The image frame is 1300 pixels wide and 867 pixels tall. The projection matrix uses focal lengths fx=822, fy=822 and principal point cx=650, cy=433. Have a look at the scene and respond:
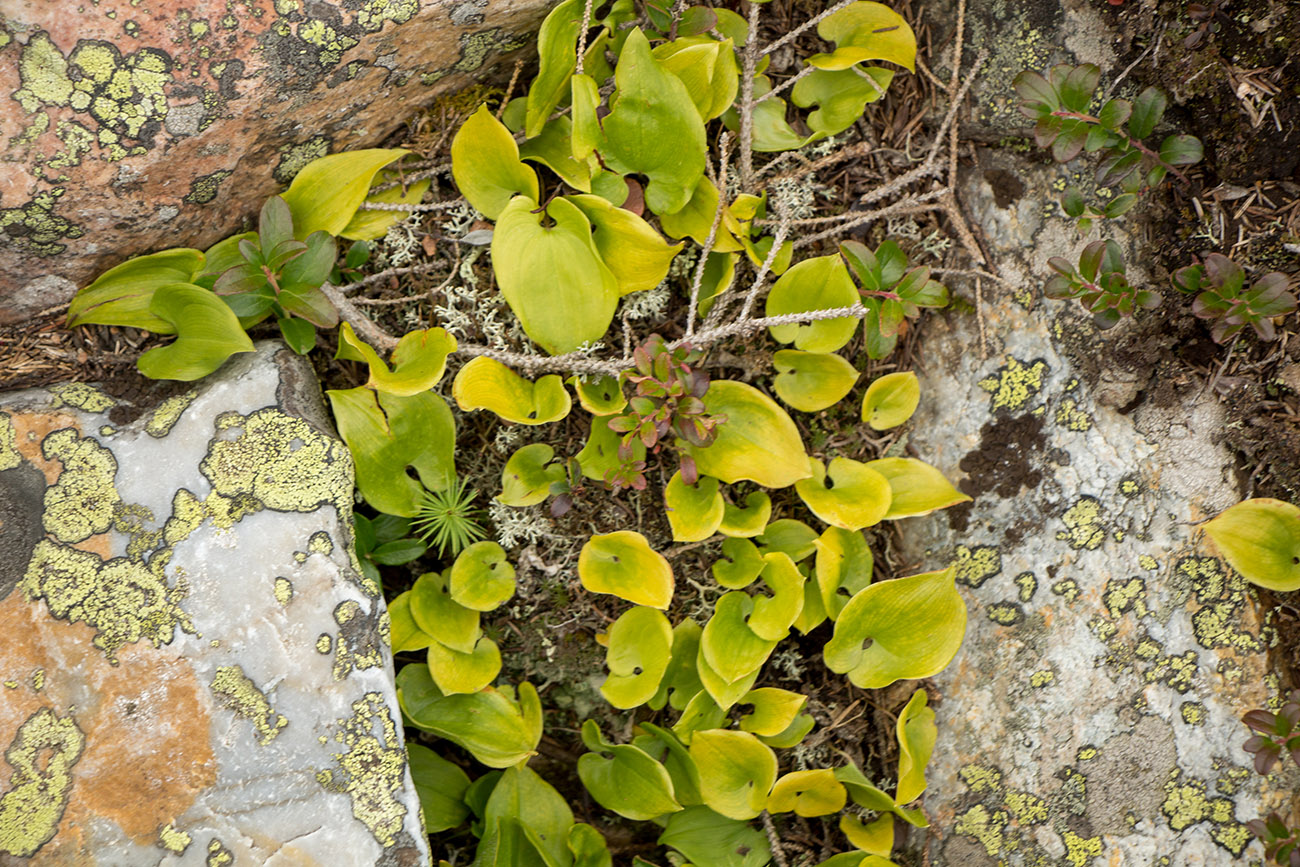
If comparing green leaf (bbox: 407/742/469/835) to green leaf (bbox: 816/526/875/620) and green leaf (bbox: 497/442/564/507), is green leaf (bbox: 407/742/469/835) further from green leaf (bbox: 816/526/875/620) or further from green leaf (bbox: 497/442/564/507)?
green leaf (bbox: 816/526/875/620)

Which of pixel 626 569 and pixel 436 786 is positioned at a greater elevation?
pixel 626 569

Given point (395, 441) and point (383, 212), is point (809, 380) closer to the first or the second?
point (395, 441)

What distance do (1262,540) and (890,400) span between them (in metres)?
1.02

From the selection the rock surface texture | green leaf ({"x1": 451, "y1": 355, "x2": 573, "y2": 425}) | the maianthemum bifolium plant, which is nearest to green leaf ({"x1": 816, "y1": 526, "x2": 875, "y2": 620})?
the maianthemum bifolium plant

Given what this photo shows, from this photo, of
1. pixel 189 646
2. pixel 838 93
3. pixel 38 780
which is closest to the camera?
pixel 38 780

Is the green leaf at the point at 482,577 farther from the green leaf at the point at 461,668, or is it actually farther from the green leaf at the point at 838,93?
the green leaf at the point at 838,93

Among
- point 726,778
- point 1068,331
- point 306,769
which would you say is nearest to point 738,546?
point 726,778

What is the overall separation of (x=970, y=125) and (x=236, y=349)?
7.12 ft

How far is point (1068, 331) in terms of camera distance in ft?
7.79

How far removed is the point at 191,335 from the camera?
210 cm

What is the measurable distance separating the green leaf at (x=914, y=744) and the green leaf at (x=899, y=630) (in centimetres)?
11

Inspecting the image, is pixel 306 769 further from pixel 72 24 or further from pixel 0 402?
pixel 72 24

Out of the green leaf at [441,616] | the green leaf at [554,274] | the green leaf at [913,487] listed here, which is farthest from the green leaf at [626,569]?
the green leaf at [913,487]

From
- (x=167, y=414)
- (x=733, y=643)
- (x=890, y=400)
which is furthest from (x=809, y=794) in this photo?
(x=167, y=414)
